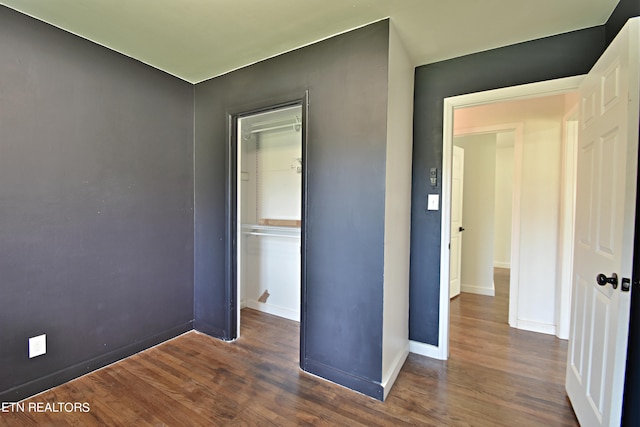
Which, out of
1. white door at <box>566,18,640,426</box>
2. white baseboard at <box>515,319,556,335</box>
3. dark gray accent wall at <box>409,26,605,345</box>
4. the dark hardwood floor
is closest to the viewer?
white door at <box>566,18,640,426</box>

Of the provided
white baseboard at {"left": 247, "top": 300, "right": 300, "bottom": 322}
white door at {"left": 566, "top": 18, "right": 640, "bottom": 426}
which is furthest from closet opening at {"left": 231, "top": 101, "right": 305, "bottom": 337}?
white door at {"left": 566, "top": 18, "right": 640, "bottom": 426}

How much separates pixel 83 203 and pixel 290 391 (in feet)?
6.45

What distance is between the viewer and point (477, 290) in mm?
4105

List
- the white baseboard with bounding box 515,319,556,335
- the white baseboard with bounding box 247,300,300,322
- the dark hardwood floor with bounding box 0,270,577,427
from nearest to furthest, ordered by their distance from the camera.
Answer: the dark hardwood floor with bounding box 0,270,577,427
the white baseboard with bounding box 515,319,556,335
the white baseboard with bounding box 247,300,300,322

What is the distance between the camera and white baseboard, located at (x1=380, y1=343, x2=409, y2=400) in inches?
74.5

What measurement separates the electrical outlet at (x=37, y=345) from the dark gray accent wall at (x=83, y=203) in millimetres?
34

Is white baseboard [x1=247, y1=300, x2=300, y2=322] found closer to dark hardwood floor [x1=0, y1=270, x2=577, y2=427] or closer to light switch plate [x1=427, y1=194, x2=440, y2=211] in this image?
dark hardwood floor [x1=0, y1=270, x2=577, y2=427]

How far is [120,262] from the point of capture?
2316 mm

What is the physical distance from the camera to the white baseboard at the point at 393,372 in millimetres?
1894

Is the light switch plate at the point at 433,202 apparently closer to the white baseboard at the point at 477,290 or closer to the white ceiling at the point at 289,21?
Result: the white ceiling at the point at 289,21

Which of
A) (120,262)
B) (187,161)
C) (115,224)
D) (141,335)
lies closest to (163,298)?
(141,335)

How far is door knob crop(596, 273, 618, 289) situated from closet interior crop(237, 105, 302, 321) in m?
2.27

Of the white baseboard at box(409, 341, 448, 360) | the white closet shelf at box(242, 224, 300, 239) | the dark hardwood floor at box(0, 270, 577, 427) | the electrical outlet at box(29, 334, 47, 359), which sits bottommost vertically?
the dark hardwood floor at box(0, 270, 577, 427)

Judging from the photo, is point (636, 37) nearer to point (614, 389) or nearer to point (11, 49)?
point (614, 389)
